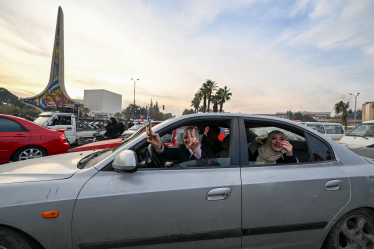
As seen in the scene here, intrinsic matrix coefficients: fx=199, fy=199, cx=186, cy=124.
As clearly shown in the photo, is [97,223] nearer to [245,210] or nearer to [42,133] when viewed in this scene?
[245,210]

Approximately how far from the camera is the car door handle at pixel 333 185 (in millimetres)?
1843

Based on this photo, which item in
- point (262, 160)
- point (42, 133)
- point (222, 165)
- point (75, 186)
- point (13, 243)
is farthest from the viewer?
point (42, 133)

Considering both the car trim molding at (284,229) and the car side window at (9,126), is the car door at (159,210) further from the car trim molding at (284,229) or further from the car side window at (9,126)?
the car side window at (9,126)

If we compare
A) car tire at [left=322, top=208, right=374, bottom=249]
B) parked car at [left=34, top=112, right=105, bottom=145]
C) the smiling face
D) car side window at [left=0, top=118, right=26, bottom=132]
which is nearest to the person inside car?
the smiling face

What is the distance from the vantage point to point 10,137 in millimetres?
5102

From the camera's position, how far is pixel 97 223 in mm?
1537

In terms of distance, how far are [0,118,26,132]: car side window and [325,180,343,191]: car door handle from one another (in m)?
6.73

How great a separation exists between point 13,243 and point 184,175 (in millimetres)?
1352

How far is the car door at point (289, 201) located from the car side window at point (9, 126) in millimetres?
6084

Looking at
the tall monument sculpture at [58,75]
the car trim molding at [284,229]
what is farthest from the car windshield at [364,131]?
the tall monument sculpture at [58,75]

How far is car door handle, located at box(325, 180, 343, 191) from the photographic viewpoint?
6.05ft

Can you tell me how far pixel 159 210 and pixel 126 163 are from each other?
18.2 inches

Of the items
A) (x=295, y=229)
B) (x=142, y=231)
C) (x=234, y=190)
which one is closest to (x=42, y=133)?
(x=142, y=231)

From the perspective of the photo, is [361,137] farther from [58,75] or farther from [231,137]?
[58,75]
